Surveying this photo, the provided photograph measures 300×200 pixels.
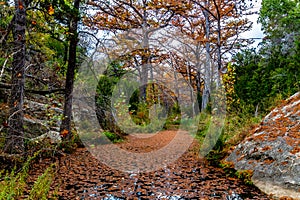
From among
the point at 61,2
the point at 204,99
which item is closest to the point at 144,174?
the point at 61,2

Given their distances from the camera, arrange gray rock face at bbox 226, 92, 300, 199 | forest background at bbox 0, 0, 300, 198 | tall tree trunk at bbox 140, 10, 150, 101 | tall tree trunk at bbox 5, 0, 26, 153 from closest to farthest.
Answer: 1. gray rock face at bbox 226, 92, 300, 199
2. tall tree trunk at bbox 5, 0, 26, 153
3. forest background at bbox 0, 0, 300, 198
4. tall tree trunk at bbox 140, 10, 150, 101

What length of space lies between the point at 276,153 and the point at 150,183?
191 cm

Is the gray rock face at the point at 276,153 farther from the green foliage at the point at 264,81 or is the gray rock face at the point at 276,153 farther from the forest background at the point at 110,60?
the green foliage at the point at 264,81

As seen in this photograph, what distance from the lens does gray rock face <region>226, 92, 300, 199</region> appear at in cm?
307

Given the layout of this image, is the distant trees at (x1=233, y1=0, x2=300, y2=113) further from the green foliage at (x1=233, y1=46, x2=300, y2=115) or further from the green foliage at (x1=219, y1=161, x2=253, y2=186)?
the green foliage at (x1=219, y1=161, x2=253, y2=186)

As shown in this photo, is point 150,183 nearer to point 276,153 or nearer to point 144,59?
point 276,153

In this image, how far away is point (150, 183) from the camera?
3668mm

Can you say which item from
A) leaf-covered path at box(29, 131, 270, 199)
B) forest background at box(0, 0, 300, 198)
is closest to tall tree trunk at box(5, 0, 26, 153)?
forest background at box(0, 0, 300, 198)

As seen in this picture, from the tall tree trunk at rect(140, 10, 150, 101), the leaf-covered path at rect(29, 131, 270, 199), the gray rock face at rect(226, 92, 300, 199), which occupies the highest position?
the tall tree trunk at rect(140, 10, 150, 101)

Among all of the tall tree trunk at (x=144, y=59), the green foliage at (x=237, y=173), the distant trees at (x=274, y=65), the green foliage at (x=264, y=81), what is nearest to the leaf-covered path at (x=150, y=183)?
the green foliage at (x=237, y=173)

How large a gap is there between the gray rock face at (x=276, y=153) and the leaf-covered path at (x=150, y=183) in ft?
0.86

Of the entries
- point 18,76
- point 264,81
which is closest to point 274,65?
point 264,81

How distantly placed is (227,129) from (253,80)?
7.74 ft

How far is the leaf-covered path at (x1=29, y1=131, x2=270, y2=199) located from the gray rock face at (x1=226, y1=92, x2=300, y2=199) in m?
0.26
